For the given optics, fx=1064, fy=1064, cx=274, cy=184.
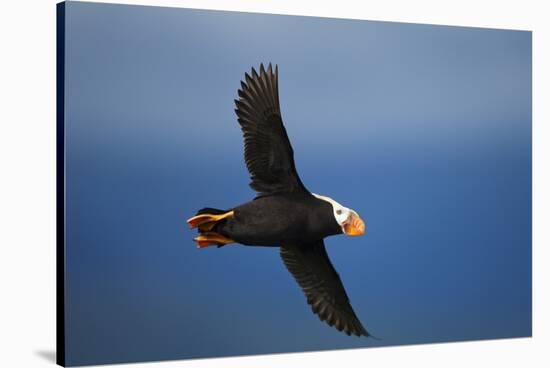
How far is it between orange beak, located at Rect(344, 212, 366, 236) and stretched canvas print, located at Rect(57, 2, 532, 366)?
24 mm

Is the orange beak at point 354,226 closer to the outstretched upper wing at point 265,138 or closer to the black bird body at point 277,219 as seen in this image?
the black bird body at point 277,219

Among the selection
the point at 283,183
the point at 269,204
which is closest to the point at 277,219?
the point at 269,204

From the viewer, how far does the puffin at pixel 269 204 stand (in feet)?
26.6

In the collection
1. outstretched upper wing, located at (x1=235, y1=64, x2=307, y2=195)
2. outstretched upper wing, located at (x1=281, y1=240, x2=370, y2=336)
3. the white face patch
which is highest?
outstretched upper wing, located at (x1=235, y1=64, x2=307, y2=195)

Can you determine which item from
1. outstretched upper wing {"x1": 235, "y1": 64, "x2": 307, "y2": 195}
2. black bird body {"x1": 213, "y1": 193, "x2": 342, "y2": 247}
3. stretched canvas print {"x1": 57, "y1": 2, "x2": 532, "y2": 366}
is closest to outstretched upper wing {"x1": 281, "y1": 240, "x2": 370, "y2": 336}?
stretched canvas print {"x1": 57, "y1": 2, "x2": 532, "y2": 366}

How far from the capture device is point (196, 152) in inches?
324

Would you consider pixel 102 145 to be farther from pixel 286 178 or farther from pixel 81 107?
pixel 286 178

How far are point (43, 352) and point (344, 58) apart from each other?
11.0 ft

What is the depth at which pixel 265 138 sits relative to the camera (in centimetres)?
810

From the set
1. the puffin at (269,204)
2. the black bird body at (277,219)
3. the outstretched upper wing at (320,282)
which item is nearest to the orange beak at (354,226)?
the puffin at (269,204)

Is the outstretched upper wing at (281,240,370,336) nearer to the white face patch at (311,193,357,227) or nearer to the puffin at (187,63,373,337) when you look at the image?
the puffin at (187,63,373,337)

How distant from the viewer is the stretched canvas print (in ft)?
25.9

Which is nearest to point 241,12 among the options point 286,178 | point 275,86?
point 275,86

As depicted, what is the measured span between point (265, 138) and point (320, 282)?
1.27 meters
